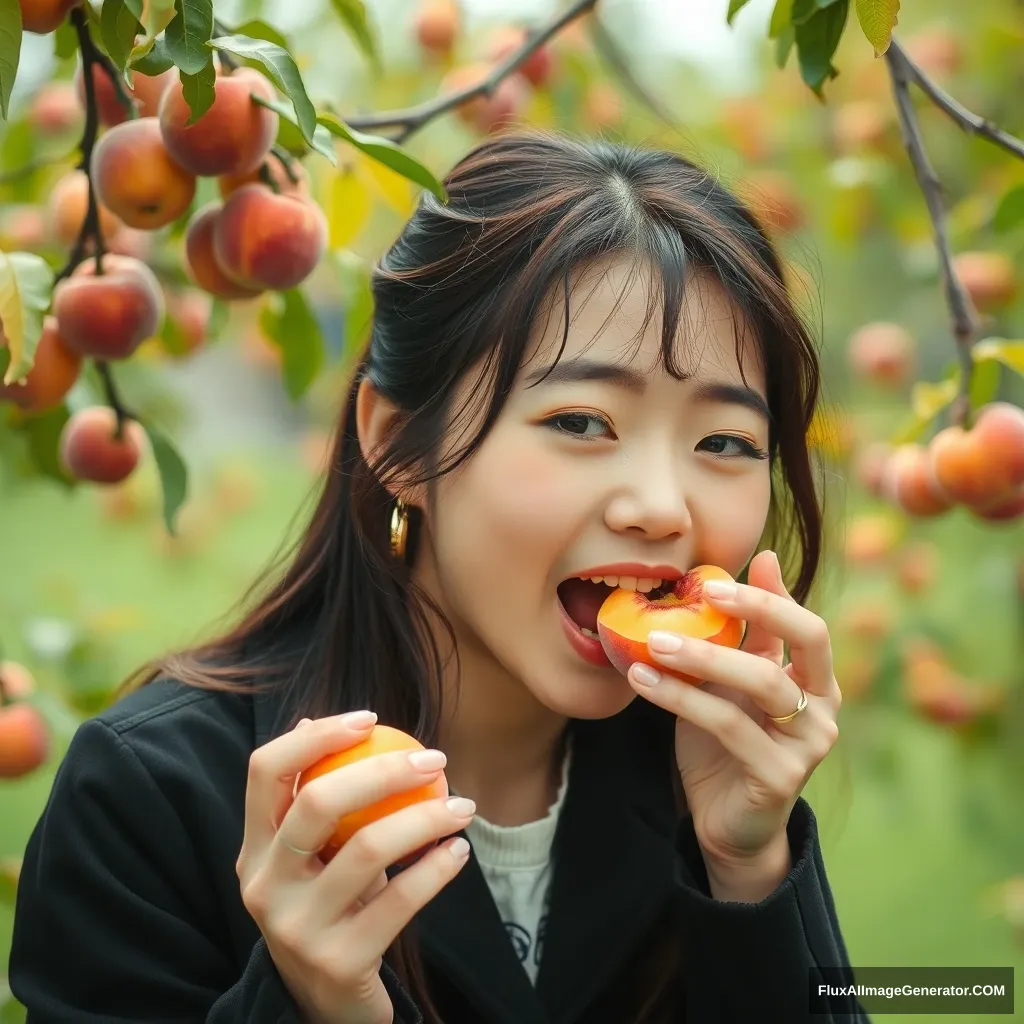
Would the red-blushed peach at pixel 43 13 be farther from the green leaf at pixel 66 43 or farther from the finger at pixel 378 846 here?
the finger at pixel 378 846

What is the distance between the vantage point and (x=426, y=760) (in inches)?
37.5

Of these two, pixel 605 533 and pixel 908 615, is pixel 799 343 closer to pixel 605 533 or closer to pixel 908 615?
pixel 605 533

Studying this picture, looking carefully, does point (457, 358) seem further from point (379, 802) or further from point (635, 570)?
point (379, 802)

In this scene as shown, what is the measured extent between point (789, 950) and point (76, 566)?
512cm

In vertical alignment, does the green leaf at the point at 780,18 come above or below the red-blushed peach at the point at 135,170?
above

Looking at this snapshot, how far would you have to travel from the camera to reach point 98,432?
4.65ft

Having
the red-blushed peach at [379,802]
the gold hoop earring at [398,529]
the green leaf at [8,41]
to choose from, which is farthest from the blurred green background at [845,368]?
the red-blushed peach at [379,802]

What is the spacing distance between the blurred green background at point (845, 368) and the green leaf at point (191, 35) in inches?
17.0

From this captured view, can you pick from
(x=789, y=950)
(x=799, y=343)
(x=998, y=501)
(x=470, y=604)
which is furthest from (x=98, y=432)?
(x=998, y=501)

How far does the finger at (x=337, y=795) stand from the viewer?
0.91 m

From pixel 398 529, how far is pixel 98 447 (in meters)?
0.36

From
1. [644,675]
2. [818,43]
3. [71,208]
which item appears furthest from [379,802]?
[71,208]

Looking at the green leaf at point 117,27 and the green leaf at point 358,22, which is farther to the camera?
the green leaf at point 358,22

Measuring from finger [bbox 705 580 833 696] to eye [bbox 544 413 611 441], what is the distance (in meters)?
0.19
